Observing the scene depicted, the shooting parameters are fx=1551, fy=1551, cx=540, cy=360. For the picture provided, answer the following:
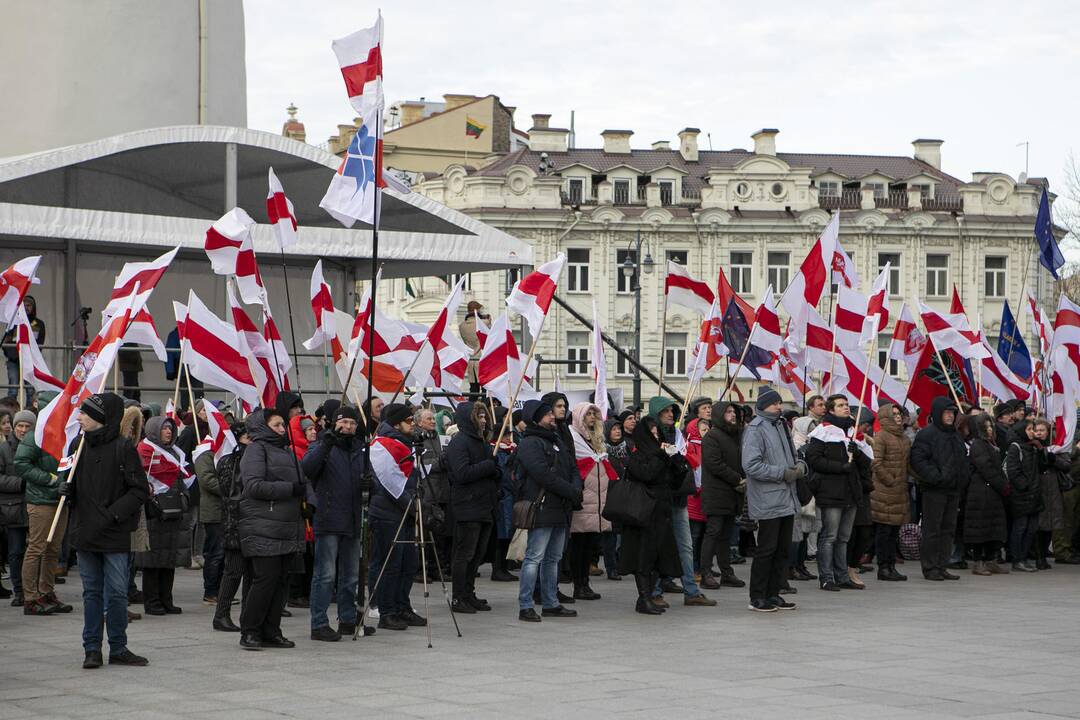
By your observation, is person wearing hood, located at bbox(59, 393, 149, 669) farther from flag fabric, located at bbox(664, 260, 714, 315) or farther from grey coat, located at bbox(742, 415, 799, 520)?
flag fabric, located at bbox(664, 260, 714, 315)

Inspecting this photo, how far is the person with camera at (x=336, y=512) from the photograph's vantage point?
37.4 feet

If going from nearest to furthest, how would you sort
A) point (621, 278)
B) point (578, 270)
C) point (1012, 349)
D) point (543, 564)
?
point (543, 564) → point (1012, 349) → point (578, 270) → point (621, 278)

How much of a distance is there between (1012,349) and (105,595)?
55.5ft

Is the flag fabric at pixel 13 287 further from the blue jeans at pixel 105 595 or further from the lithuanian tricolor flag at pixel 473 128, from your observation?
the lithuanian tricolor flag at pixel 473 128

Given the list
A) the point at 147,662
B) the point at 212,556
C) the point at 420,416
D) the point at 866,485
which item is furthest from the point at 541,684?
the point at 866,485

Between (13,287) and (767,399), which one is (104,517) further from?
(13,287)

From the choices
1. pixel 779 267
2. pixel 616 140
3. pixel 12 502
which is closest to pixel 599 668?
pixel 12 502

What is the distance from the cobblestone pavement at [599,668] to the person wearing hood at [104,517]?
31 centimetres

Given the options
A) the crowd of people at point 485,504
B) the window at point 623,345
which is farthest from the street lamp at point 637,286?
the crowd of people at point 485,504

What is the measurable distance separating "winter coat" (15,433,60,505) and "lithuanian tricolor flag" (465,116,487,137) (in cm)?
6068

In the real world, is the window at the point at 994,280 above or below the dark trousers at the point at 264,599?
above

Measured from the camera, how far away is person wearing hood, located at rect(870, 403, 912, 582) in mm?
16062

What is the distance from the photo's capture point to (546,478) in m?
12.9

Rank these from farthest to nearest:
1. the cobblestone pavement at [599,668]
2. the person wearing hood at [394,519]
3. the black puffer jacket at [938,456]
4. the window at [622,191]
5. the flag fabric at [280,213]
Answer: the window at [622,191] < the black puffer jacket at [938,456] < the flag fabric at [280,213] < the person wearing hood at [394,519] < the cobblestone pavement at [599,668]
